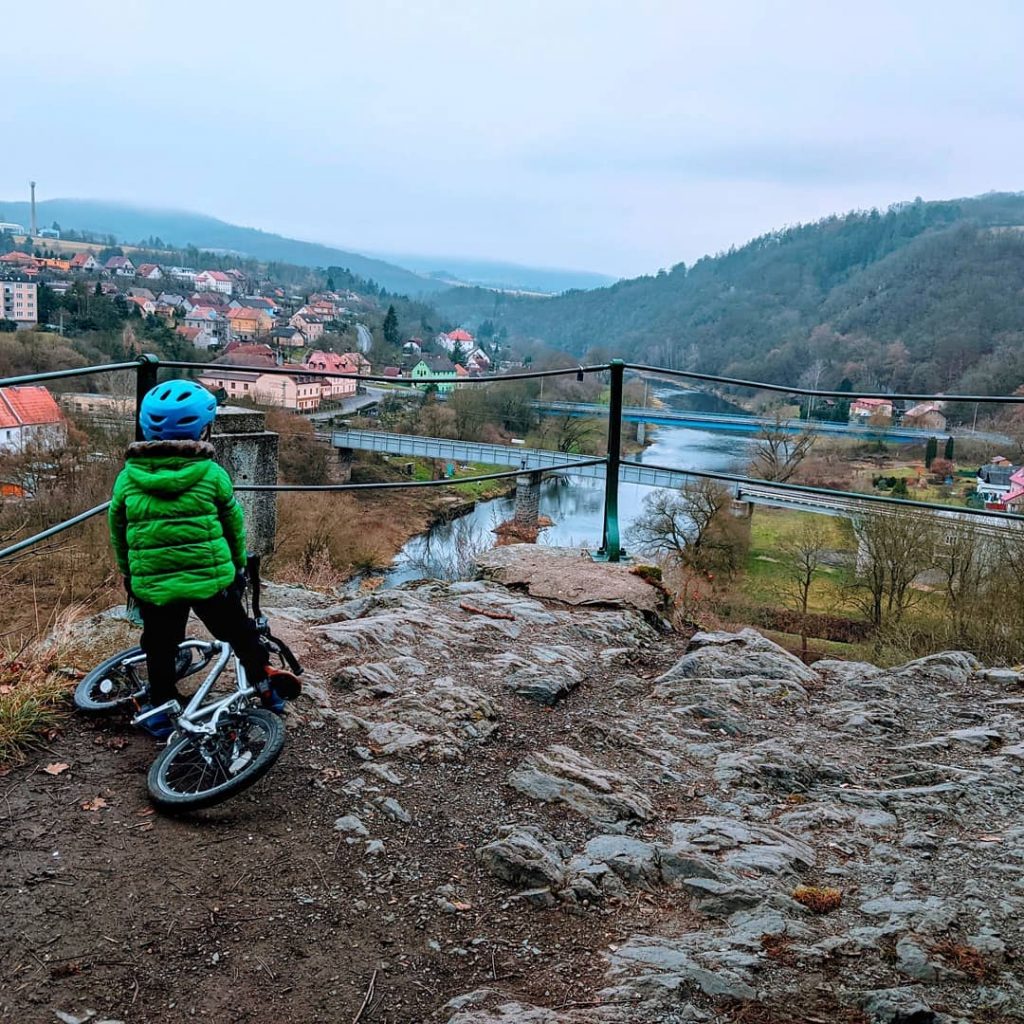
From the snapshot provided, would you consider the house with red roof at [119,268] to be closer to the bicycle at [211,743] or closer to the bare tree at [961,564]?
the bare tree at [961,564]

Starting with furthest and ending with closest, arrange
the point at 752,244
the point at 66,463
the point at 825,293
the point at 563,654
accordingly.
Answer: the point at 752,244 → the point at 825,293 → the point at 66,463 → the point at 563,654

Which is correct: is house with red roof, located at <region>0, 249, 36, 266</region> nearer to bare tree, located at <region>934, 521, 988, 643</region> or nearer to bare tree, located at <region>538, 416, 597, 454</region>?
bare tree, located at <region>538, 416, 597, 454</region>

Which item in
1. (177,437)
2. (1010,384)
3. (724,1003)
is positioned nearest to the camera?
(724,1003)

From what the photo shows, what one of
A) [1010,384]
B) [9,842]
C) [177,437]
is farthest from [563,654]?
[1010,384]

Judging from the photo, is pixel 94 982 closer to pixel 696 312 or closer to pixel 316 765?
pixel 316 765

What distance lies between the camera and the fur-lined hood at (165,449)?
2908 mm

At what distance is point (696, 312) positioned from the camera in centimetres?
6994

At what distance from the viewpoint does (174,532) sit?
293 cm

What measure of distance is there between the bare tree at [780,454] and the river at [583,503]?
85 cm

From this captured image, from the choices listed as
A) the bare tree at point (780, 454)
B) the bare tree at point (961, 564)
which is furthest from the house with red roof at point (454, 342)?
the bare tree at point (961, 564)

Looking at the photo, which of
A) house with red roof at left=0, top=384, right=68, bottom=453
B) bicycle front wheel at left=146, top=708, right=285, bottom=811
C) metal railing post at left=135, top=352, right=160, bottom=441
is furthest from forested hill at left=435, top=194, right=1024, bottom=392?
bicycle front wheel at left=146, top=708, right=285, bottom=811

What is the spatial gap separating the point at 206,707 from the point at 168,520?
1.97 feet

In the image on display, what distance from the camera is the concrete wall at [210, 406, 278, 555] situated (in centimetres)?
627

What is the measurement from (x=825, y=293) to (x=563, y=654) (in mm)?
70151
